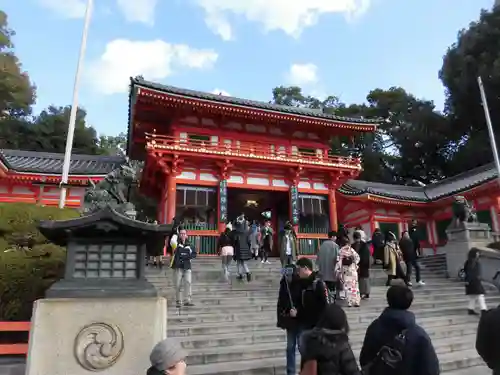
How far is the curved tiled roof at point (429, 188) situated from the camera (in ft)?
69.2

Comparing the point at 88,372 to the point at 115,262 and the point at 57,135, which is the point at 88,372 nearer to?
the point at 115,262

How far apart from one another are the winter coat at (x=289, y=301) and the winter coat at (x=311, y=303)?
0.08 metres

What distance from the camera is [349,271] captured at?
7891 mm

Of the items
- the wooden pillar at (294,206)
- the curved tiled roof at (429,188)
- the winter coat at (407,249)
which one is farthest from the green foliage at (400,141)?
the winter coat at (407,249)

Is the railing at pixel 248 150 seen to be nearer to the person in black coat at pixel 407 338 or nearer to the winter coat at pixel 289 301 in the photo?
the winter coat at pixel 289 301

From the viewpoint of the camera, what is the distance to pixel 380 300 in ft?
28.8

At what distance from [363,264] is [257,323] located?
3.30 m

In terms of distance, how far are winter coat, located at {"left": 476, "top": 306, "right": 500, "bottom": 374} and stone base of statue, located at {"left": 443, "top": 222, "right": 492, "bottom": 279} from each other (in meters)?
10.7

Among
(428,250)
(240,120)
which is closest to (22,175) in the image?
(240,120)

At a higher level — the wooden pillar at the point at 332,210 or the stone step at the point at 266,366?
the wooden pillar at the point at 332,210

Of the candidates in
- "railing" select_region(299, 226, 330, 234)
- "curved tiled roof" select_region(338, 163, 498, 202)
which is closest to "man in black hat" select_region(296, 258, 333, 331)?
"railing" select_region(299, 226, 330, 234)

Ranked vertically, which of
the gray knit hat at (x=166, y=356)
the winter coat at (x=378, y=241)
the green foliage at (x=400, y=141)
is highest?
the green foliage at (x=400, y=141)

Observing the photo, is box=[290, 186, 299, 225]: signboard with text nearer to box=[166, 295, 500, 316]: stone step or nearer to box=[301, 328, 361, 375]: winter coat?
box=[166, 295, 500, 316]: stone step

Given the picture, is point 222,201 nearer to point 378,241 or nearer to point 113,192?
point 378,241
